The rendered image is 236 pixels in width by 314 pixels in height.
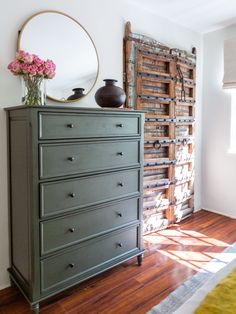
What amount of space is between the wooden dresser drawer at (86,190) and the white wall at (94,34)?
49cm

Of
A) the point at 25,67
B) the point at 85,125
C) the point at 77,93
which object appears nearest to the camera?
the point at 25,67

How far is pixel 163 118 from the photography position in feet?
9.91

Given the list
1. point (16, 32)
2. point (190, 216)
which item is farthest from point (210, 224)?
point (16, 32)

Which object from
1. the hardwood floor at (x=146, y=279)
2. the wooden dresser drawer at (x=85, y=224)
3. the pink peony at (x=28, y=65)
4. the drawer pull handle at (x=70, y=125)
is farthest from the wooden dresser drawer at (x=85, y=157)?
the hardwood floor at (x=146, y=279)

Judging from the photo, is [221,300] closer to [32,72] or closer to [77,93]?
[32,72]

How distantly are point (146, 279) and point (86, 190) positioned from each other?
0.91m

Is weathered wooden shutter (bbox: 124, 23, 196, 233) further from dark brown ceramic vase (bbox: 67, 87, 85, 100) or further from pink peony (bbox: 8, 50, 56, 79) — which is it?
pink peony (bbox: 8, 50, 56, 79)

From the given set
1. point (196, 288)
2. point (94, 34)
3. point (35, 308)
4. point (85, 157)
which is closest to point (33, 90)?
point (85, 157)

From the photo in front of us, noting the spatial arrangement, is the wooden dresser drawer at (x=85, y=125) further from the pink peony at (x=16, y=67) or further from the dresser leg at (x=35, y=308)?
the dresser leg at (x=35, y=308)

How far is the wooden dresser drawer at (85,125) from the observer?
165 cm

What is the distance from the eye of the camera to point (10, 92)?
1.95 metres

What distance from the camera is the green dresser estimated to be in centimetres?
166

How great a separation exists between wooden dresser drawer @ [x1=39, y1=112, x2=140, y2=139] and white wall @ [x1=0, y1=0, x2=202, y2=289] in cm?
50

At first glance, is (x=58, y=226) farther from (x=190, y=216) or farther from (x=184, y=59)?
(x=184, y=59)
